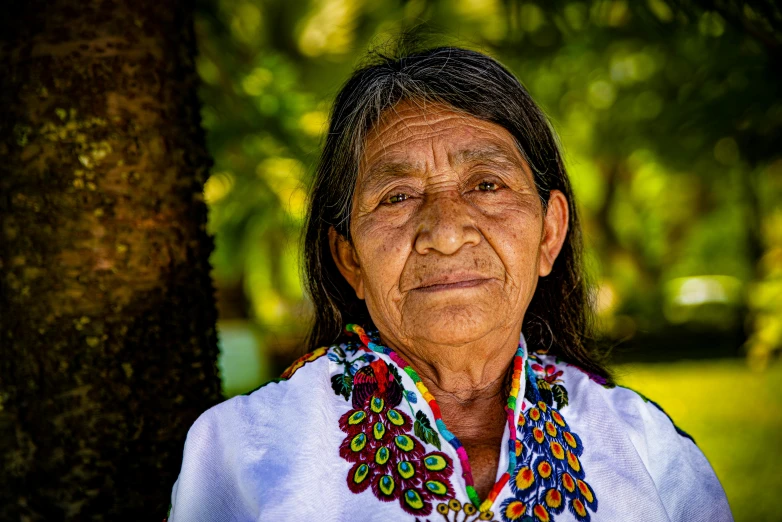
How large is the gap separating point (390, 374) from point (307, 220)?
73 centimetres

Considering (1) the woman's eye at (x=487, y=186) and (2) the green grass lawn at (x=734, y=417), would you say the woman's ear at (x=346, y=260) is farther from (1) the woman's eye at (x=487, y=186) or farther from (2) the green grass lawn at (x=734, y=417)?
(2) the green grass lawn at (x=734, y=417)

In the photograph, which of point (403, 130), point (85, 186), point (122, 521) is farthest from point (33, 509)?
point (403, 130)

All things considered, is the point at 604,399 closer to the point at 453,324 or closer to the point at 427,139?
the point at 453,324

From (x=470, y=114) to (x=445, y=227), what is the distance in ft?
1.43

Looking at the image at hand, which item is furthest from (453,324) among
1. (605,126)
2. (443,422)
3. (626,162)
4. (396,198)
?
(626,162)

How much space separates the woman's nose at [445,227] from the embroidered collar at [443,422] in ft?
1.20

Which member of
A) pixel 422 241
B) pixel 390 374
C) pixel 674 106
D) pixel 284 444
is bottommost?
pixel 284 444

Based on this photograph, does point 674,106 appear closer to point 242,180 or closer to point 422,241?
point 242,180

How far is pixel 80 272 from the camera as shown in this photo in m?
2.02

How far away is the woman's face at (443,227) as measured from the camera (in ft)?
6.43

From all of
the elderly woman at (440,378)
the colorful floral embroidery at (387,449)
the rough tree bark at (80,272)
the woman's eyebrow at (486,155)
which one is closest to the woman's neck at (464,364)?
the elderly woman at (440,378)

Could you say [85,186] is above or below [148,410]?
above

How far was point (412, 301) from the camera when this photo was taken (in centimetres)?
200

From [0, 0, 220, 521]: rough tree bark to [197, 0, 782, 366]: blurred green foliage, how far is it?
68 centimetres
